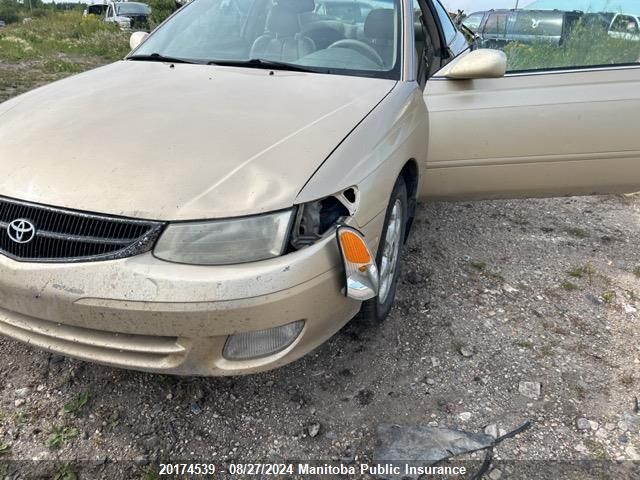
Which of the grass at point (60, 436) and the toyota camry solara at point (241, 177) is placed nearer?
the toyota camry solara at point (241, 177)

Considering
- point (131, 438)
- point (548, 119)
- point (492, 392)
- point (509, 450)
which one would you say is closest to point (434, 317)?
point (492, 392)

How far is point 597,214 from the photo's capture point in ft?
12.5

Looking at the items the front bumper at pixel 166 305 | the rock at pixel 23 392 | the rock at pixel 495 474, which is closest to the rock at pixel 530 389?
the rock at pixel 495 474

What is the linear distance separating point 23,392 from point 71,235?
2.81ft

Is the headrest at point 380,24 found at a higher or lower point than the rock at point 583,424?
higher

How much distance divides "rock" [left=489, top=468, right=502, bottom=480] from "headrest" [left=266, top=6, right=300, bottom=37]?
2.23m

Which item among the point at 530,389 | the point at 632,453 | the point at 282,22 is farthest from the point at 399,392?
the point at 282,22

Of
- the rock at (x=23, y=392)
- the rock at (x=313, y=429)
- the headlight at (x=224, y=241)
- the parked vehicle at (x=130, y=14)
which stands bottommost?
the parked vehicle at (x=130, y=14)

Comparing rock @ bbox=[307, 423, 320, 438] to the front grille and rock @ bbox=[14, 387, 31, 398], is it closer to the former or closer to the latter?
the front grille

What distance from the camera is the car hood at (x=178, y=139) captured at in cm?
157

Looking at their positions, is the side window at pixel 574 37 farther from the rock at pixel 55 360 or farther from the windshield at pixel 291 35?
the rock at pixel 55 360

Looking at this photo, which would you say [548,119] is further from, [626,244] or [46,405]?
[46,405]

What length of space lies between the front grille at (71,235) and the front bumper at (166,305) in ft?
0.12

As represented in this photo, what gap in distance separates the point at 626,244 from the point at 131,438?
317cm
